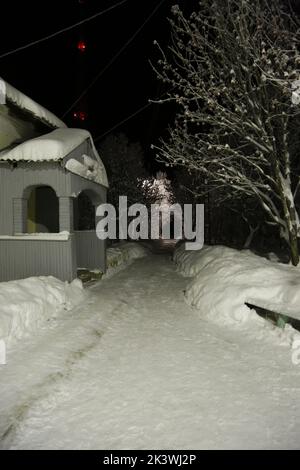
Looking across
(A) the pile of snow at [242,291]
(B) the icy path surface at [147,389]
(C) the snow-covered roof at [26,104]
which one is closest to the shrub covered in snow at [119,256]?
(C) the snow-covered roof at [26,104]

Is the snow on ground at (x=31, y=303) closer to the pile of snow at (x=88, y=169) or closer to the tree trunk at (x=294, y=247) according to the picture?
the pile of snow at (x=88, y=169)

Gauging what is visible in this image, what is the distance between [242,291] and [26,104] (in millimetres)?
8748

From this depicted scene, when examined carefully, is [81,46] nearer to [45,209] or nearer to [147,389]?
[45,209]

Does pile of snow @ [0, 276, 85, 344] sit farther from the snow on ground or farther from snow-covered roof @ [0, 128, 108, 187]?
snow-covered roof @ [0, 128, 108, 187]

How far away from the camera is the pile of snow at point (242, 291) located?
24.4 feet

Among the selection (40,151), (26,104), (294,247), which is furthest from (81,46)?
(294,247)

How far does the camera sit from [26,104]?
11789 mm

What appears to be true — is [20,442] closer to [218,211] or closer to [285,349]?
[285,349]

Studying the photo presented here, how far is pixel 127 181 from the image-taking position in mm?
30188

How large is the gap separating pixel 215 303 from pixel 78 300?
3756 mm

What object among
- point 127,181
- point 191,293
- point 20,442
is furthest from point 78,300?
point 127,181

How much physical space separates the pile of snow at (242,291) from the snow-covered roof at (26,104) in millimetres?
7471

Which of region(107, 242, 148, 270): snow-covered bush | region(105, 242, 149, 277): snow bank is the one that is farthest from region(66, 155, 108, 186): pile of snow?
region(107, 242, 148, 270): snow-covered bush

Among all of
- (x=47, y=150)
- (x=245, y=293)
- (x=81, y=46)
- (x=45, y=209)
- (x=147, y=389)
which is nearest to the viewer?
(x=147, y=389)
